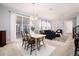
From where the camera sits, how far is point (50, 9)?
85.2 inches

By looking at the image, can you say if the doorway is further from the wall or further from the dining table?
the wall

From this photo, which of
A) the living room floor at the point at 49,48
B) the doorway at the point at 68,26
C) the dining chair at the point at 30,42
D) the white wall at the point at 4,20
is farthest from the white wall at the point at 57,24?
the white wall at the point at 4,20

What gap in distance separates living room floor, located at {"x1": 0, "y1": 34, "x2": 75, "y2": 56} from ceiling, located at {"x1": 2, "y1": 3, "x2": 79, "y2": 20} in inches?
20.9

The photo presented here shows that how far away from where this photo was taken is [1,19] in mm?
2160

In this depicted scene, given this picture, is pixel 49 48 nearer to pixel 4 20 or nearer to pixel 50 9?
pixel 50 9

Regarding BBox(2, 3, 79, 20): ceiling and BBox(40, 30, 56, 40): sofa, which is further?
BBox(40, 30, 56, 40): sofa

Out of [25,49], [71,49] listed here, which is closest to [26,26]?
[25,49]

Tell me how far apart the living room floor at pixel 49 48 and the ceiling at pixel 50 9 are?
530 millimetres

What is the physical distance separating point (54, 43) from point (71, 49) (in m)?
0.41

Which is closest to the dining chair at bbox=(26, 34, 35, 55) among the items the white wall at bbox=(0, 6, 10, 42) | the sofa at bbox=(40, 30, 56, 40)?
the sofa at bbox=(40, 30, 56, 40)

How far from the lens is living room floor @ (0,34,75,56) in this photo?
85.3 inches

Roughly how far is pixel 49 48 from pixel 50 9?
0.91m

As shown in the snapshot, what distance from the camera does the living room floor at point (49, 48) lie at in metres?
2.17

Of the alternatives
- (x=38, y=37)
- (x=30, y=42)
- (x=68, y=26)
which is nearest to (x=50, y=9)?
(x=68, y=26)
